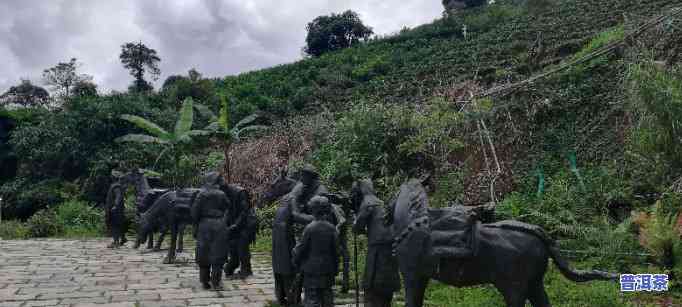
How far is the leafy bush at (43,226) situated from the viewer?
56.3 ft

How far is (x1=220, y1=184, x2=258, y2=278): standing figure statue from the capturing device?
8562 millimetres

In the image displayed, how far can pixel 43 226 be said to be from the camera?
1731 centimetres

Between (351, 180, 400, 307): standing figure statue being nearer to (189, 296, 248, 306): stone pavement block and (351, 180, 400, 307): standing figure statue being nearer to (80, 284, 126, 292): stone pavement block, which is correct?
(189, 296, 248, 306): stone pavement block

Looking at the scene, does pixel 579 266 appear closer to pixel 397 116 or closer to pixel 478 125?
pixel 478 125

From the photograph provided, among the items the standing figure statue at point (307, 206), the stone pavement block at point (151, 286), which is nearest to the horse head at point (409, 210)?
the standing figure statue at point (307, 206)

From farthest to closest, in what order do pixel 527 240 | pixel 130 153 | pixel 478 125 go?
pixel 130 153, pixel 478 125, pixel 527 240

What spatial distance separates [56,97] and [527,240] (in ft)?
107

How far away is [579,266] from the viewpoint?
7992mm

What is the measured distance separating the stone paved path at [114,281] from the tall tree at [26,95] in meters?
37.1

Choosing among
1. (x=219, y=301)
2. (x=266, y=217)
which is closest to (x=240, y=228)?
(x=219, y=301)

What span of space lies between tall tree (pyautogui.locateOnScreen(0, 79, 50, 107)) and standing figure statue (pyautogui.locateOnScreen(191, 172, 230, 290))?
41.9m

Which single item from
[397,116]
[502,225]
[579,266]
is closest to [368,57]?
[397,116]

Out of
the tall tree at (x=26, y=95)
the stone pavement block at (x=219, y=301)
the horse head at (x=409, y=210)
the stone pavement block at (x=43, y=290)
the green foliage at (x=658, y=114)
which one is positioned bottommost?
the stone pavement block at (x=219, y=301)

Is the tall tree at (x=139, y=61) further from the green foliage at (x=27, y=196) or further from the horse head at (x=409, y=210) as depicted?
the horse head at (x=409, y=210)
